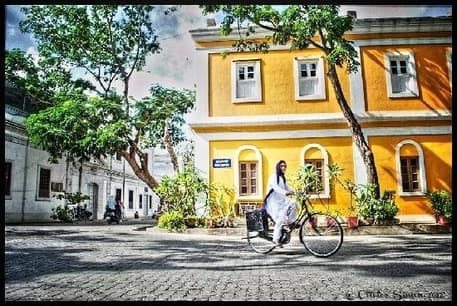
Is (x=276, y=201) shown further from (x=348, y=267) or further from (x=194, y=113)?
(x=194, y=113)

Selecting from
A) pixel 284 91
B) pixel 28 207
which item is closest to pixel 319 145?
pixel 284 91

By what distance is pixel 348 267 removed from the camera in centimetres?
330

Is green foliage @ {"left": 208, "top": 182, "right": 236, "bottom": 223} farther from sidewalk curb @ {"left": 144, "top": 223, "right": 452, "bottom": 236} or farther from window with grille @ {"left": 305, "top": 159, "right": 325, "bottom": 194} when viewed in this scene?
window with grille @ {"left": 305, "top": 159, "right": 325, "bottom": 194}

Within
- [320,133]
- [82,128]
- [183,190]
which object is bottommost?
[183,190]

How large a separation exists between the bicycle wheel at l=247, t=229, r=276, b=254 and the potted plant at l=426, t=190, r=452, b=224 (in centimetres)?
181

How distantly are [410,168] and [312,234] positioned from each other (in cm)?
195

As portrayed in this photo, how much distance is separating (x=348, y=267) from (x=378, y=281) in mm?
444

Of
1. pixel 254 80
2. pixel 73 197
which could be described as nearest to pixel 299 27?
pixel 254 80

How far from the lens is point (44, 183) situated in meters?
4.37

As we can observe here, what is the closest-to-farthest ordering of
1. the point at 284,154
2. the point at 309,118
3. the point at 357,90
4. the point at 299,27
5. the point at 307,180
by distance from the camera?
1. the point at 307,180
2. the point at 284,154
3. the point at 299,27
4. the point at 309,118
5. the point at 357,90

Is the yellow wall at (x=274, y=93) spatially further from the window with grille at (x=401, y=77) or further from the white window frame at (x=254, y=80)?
the window with grille at (x=401, y=77)

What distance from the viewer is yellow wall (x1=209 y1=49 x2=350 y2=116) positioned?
5043mm

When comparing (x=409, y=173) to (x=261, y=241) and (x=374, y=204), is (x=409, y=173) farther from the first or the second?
(x=261, y=241)

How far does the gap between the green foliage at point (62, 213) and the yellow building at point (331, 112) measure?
165 cm
